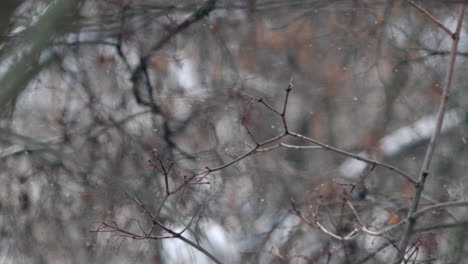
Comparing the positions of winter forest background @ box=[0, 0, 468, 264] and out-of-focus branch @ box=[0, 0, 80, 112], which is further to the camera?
winter forest background @ box=[0, 0, 468, 264]

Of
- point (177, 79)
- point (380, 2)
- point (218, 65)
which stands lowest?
point (177, 79)

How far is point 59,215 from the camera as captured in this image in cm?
184

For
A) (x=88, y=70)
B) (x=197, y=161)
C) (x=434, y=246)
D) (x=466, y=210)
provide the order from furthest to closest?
1. (x=88, y=70)
2. (x=197, y=161)
3. (x=466, y=210)
4. (x=434, y=246)

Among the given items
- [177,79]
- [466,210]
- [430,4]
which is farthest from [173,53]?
[466,210]

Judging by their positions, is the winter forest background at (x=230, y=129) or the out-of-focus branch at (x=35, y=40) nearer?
the out-of-focus branch at (x=35, y=40)

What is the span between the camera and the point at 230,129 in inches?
74.4

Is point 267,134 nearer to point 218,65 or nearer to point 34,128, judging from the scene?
point 218,65

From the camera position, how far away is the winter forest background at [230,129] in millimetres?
1740

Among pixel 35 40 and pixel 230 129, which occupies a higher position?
pixel 230 129

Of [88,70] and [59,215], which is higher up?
[88,70]

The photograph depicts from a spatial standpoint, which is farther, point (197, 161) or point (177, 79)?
point (177, 79)

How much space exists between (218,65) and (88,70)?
1.28 ft

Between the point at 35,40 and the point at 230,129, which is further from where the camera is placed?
the point at 230,129

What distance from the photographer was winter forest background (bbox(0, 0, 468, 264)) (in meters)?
1.74
